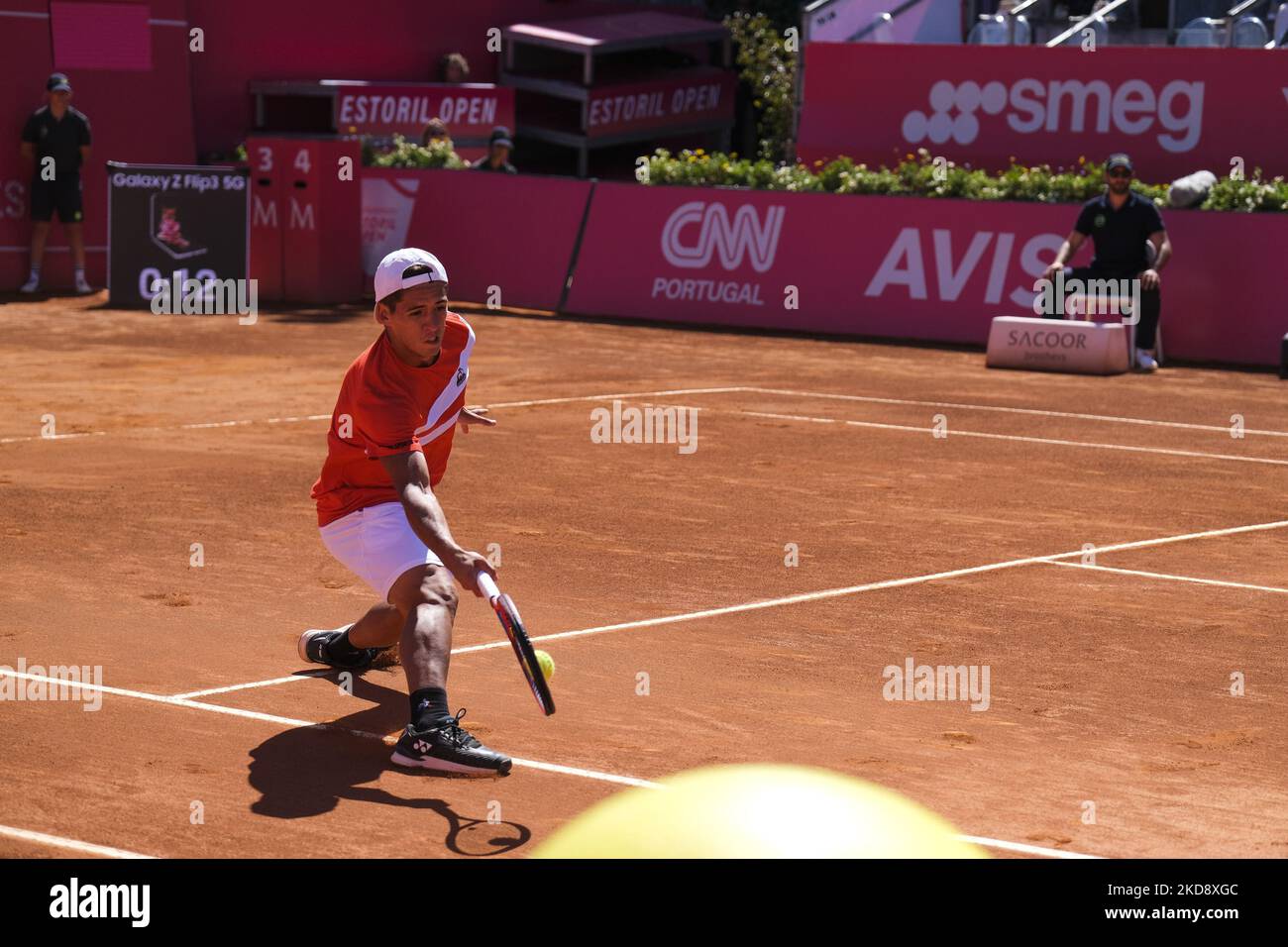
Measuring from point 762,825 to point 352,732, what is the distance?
3610 mm

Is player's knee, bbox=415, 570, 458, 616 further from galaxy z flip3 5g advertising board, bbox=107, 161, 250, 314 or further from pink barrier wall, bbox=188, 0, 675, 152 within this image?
pink barrier wall, bbox=188, 0, 675, 152

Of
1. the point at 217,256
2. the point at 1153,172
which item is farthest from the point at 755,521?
the point at 1153,172

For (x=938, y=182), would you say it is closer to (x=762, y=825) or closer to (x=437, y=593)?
(x=437, y=593)

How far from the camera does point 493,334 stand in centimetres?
2191

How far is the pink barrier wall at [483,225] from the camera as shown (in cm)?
2444

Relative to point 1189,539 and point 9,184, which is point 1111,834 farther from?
point 9,184

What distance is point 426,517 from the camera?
22.0 feet

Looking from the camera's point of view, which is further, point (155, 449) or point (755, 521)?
point (155, 449)

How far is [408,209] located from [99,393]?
9548 mm

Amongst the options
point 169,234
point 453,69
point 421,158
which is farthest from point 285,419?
point 453,69

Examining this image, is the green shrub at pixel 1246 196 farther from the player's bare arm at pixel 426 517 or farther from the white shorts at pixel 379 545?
the player's bare arm at pixel 426 517

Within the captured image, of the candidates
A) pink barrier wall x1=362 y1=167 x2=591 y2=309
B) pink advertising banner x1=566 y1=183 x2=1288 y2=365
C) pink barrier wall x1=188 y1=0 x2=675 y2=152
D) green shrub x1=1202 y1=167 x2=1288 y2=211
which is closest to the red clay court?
pink advertising banner x1=566 y1=183 x2=1288 y2=365

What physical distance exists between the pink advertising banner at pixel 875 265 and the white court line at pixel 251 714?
49.4ft
